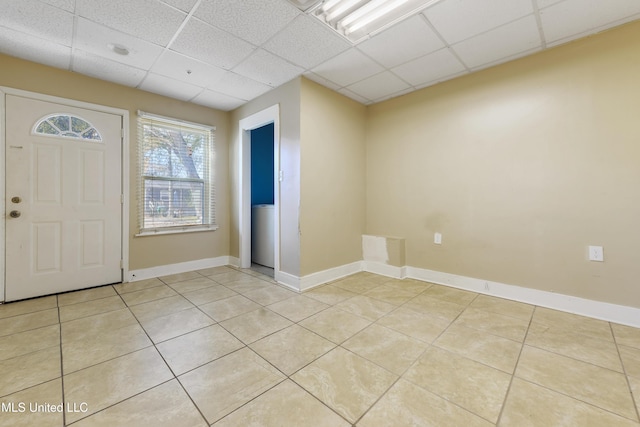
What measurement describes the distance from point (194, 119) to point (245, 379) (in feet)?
12.0

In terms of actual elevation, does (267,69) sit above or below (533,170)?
above

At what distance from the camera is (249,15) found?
2.06 m

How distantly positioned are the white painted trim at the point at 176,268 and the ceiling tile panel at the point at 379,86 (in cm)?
320

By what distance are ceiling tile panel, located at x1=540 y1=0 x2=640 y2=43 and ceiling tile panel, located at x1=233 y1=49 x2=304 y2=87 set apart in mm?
2232

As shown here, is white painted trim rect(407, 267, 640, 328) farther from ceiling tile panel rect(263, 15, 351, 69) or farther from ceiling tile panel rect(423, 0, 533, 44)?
ceiling tile panel rect(263, 15, 351, 69)

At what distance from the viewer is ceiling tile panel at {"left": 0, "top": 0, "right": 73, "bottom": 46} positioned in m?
1.96

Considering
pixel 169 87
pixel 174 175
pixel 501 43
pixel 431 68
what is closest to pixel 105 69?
pixel 169 87

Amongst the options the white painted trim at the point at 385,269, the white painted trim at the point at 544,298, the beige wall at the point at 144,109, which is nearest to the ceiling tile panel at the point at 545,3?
the white painted trim at the point at 544,298

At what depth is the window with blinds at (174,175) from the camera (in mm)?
3459

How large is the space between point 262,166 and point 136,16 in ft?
9.14

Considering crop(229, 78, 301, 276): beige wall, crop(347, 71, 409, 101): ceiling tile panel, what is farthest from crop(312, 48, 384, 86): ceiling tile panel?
crop(229, 78, 301, 276): beige wall

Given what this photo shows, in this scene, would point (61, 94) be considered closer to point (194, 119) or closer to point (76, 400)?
point (194, 119)

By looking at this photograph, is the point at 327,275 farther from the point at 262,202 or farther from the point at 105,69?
the point at 105,69

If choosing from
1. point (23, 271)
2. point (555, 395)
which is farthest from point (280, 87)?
point (555, 395)
